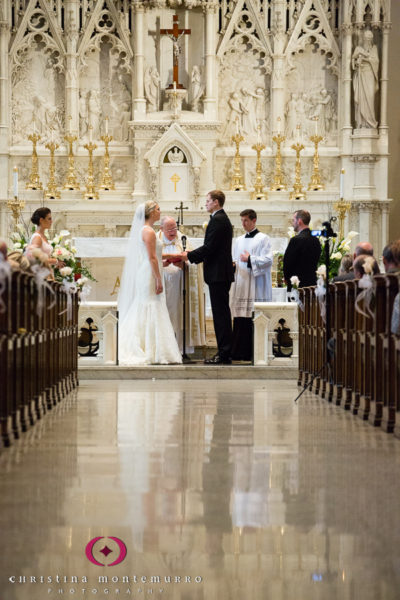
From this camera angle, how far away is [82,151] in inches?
644

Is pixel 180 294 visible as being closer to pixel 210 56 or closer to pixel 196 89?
pixel 196 89

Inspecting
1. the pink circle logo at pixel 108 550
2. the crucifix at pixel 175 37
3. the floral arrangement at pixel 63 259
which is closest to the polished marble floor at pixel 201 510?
the pink circle logo at pixel 108 550

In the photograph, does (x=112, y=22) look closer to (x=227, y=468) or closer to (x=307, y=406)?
(x=307, y=406)

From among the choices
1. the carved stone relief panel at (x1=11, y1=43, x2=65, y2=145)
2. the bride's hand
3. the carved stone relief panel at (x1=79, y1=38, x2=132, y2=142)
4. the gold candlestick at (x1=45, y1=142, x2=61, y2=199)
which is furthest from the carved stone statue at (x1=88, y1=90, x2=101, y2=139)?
the bride's hand

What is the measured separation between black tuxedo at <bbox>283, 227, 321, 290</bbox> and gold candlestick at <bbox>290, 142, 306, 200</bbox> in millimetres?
5358

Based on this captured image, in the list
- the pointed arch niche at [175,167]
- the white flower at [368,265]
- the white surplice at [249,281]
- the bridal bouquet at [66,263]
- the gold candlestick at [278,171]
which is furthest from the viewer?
the pointed arch niche at [175,167]

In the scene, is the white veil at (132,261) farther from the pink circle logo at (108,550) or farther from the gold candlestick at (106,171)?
the pink circle logo at (108,550)

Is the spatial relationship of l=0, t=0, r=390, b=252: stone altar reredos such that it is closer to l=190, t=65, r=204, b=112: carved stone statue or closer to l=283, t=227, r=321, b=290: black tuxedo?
l=190, t=65, r=204, b=112: carved stone statue

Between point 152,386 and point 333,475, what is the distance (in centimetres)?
492

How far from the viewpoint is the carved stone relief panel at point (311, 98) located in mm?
16578

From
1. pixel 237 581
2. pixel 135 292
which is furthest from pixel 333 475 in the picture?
pixel 135 292

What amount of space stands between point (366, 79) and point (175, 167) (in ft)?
11.2

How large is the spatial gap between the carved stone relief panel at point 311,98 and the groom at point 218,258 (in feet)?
21.4

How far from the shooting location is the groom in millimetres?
10367
